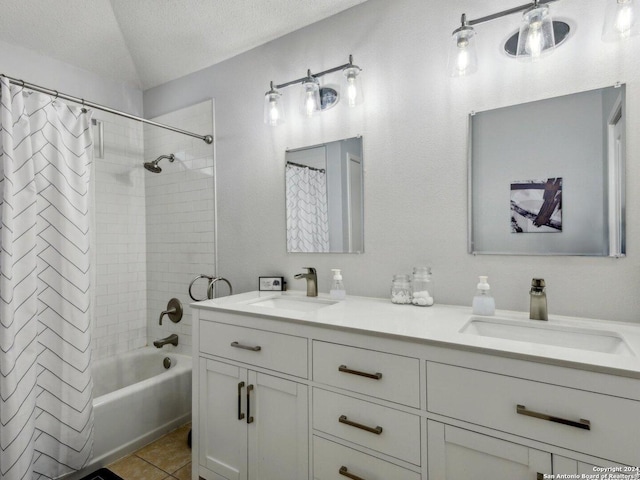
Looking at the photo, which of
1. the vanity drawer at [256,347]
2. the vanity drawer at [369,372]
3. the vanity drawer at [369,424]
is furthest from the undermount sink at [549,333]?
the vanity drawer at [256,347]

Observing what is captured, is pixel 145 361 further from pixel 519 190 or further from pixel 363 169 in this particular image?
pixel 519 190

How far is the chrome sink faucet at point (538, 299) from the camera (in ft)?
4.22

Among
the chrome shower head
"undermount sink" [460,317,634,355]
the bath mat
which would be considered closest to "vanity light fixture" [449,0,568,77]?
"undermount sink" [460,317,634,355]

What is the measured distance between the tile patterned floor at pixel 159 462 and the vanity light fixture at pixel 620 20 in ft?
8.61

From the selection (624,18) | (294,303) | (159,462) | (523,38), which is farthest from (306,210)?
(159,462)

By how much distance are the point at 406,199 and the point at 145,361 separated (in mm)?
2264

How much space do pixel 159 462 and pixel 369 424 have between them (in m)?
1.41

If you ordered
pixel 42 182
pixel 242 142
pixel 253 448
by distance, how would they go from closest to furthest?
pixel 253 448, pixel 42 182, pixel 242 142

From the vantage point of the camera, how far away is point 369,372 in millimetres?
1189

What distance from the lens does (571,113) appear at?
1341 mm

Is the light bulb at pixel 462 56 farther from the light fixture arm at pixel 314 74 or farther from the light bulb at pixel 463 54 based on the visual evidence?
the light fixture arm at pixel 314 74

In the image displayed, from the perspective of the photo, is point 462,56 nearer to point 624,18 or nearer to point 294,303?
point 624,18

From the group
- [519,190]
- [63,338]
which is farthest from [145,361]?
[519,190]

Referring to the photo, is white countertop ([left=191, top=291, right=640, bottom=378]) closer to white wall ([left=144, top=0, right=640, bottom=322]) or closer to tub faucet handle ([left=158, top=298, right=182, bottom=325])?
white wall ([left=144, top=0, right=640, bottom=322])
